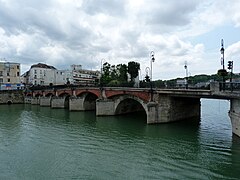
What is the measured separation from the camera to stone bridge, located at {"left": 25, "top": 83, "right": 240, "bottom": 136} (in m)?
24.6

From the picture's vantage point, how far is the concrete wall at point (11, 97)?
258 feet

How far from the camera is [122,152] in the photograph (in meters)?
20.4

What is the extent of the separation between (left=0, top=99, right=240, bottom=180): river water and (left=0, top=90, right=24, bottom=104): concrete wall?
174ft

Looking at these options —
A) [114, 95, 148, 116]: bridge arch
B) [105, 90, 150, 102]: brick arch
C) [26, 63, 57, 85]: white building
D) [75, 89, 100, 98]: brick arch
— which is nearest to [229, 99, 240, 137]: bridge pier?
[105, 90, 150, 102]: brick arch

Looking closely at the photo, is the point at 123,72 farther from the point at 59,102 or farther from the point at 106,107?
the point at 106,107

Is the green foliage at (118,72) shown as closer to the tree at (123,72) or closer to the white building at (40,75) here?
the tree at (123,72)

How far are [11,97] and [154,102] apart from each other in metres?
63.3

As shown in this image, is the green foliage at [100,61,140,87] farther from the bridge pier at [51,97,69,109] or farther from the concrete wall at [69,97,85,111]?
the concrete wall at [69,97,85,111]

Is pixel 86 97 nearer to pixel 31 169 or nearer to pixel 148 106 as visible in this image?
pixel 148 106

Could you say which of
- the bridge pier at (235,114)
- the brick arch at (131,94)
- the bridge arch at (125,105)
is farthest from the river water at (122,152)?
the bridge arch at (125,105)

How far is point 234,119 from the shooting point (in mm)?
23688

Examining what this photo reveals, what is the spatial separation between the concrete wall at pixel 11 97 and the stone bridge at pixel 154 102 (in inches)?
1348

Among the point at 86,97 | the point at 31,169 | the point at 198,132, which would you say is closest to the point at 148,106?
the point at 198,132

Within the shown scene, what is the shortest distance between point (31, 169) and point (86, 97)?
35.4m
